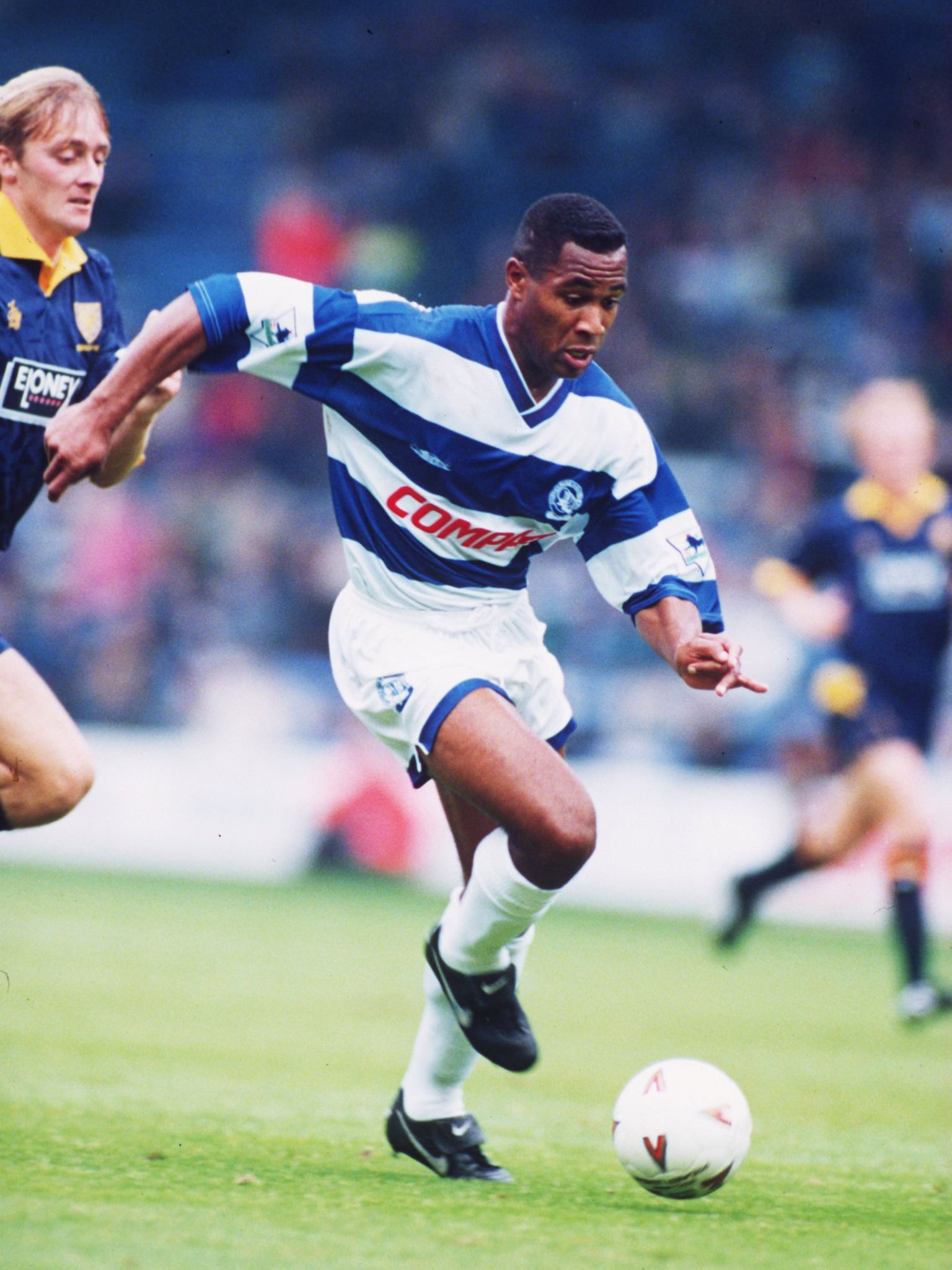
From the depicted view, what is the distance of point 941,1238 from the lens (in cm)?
400

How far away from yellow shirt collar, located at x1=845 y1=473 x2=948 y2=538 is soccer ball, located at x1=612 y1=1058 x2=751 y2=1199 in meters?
4.81

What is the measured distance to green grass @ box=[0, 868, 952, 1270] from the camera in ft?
12.2

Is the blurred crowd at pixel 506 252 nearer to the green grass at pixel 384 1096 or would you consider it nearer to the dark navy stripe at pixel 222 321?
the green grass at pixel 384 1096

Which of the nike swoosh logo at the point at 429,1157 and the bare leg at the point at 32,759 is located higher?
the bare leg at the point at 32,759

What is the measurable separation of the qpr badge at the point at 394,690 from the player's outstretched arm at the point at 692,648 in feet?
2.20

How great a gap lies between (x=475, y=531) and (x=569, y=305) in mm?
646

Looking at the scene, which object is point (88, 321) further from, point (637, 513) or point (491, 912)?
point (491, 912)

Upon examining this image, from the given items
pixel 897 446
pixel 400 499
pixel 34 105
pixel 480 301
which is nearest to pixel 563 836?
pixel 400 499

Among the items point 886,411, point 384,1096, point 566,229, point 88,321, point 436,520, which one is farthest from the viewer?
point 886,411

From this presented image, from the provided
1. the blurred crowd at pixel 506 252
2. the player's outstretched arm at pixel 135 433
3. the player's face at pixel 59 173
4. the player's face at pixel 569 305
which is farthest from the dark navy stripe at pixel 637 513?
the blurred crowd at pixel 506 252

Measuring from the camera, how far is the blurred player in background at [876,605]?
333 inches

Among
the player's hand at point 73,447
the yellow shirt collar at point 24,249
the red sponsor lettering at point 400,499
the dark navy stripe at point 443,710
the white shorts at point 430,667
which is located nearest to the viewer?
the player's hand at point 73,447

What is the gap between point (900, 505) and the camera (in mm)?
8648

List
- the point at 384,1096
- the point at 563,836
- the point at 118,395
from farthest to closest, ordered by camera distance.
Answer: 1. the point at 384,1096
2. the point at 563,836
3. the point at 118,395
